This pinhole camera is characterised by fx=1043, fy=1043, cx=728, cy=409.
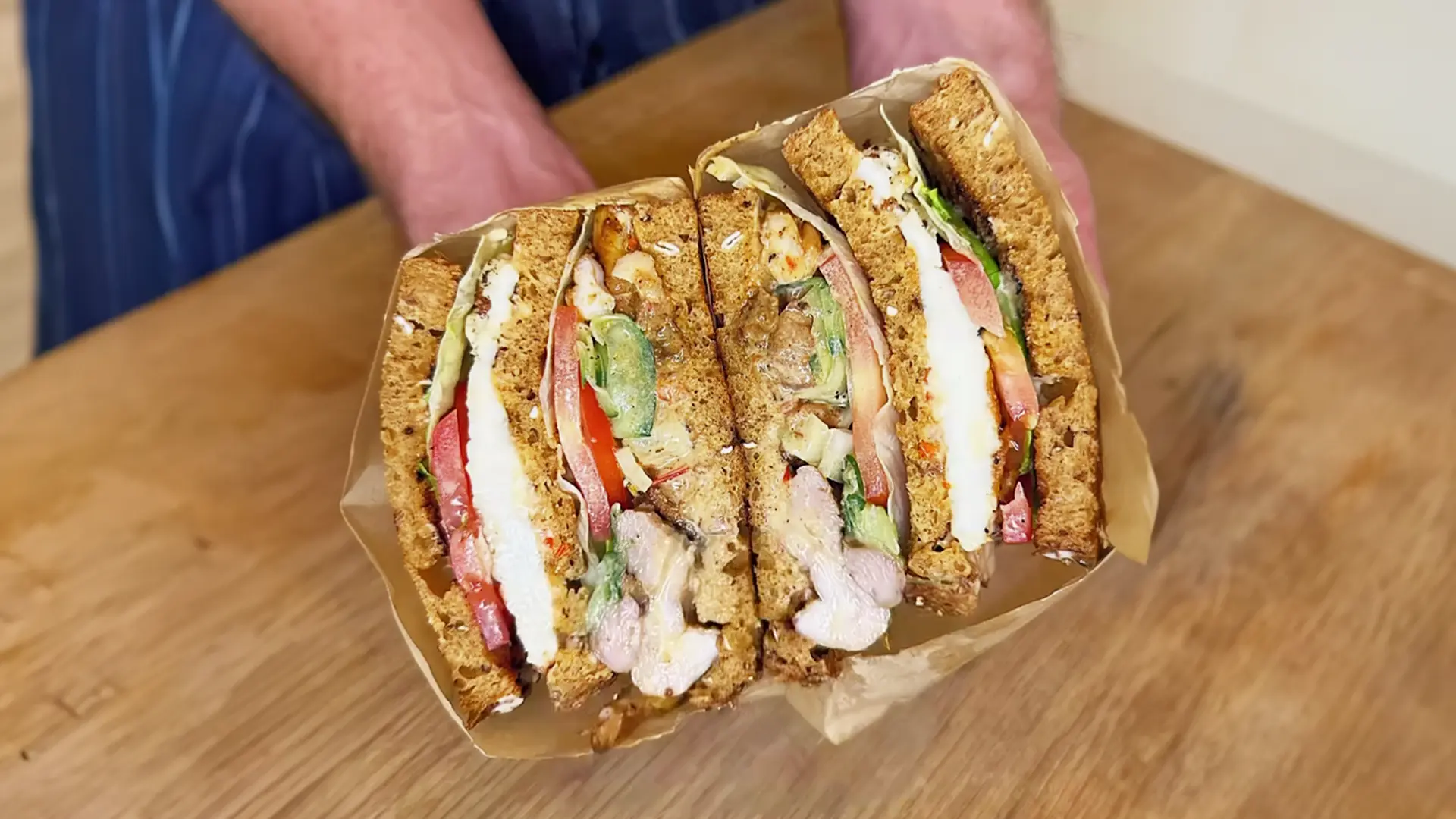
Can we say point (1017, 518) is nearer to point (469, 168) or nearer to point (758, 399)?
point (758, 399)

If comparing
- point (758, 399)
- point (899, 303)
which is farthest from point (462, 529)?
point (899, 303)

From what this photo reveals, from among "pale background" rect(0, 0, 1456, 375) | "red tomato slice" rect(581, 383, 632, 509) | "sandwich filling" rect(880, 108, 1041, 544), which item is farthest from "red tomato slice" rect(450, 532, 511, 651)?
"pale background" rect(0, 0, 1456, 375)

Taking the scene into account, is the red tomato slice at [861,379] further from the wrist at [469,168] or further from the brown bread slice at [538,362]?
the wrist at [469,168]

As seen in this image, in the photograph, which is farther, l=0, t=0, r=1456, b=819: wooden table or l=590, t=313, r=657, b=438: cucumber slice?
l=0, t=0, r=1456, b=819: wooden table

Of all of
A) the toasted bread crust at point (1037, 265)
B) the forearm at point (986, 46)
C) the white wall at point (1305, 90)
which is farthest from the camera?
the white wall at point (1305, 90)

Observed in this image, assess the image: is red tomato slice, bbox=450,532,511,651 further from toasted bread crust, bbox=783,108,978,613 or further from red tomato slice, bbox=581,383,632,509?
toasted bread crust, bbox=783,108,978,613

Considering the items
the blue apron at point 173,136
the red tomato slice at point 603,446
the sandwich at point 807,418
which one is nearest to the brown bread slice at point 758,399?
the sandwich at point 807,418

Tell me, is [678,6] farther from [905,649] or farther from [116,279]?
[905,649]
